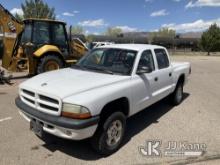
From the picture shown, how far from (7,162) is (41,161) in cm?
53

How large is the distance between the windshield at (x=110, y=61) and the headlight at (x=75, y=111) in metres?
1.37

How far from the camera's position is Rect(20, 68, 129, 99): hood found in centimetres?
405

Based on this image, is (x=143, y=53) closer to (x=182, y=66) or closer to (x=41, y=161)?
(x=182, y=66)

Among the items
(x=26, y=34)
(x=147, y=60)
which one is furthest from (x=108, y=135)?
(x=26, y=34)

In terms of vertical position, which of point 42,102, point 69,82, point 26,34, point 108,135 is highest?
point 26,34

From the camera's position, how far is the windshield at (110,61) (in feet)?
16.8

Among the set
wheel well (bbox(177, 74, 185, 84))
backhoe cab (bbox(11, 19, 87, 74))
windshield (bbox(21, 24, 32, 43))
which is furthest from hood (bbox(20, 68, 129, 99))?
windshield (bbox(21, 24, 32, 43))

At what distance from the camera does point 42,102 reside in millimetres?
4168

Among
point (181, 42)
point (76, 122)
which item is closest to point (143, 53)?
point (76, 122)

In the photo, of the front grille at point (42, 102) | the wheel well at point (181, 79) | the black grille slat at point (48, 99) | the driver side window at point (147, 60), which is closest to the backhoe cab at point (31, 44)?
the wheel well at point (181, 79)

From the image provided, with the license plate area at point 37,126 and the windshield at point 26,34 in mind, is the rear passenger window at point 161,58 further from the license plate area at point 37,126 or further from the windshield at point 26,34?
the windshield at point 26,34

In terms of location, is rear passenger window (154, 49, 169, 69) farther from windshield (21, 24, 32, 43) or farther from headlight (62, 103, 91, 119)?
windshield (21, 24, 32, 43)

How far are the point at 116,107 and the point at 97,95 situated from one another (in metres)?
0.66

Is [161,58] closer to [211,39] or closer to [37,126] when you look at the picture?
[37,126]
